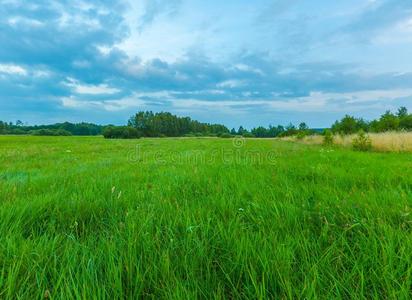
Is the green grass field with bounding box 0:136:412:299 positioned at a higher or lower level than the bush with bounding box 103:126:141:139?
lower

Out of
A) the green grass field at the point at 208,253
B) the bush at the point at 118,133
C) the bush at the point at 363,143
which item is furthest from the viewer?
the bush at the point at 118,133

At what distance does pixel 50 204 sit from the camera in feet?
7.43

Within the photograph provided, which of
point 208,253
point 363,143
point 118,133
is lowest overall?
point 208,253

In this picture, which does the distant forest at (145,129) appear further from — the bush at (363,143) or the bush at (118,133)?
the bush at (363,143)

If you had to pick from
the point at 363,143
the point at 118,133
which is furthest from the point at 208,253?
the point at 118,133

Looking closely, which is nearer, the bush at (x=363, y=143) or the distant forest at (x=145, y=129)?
the bush at (x=363, y=143)

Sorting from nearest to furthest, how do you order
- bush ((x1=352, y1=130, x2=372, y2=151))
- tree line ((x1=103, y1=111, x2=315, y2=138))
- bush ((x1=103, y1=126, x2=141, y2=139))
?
bush ((x1=352, y1=130, x2=372, y2=151)), bush ((x1=103, y1=126, x2=141, y2=139)), tree line ((x1=103, y1=111, x2=315, y2=138))

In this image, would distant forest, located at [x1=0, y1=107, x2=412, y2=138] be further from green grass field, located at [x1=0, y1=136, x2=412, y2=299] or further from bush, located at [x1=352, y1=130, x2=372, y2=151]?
green grass field, located at [x1=0, y1=136, x2=412, y2=299]

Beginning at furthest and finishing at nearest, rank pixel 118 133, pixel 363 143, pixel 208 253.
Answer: pixel 118 133 < pixel 363 143 < pixel 208 253

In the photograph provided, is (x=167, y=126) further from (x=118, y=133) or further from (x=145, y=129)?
(x=118, y=133)

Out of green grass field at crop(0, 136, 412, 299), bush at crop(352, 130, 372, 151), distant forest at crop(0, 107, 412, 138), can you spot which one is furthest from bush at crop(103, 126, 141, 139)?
green grass field at crop(0, 136, 412, 299)

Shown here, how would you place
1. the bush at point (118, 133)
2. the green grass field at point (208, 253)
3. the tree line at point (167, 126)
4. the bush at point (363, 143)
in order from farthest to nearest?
the tree line at point (167, 126) → the bush at point (118, 133) → the bush at point (363, 143) → the green grass field at point (208, 253)

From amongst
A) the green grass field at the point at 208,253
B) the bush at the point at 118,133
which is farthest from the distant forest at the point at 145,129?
the green grass field at the point at 208,253

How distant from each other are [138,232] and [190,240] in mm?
392
